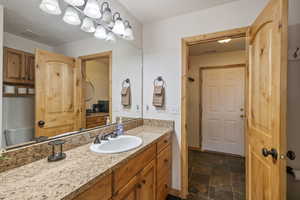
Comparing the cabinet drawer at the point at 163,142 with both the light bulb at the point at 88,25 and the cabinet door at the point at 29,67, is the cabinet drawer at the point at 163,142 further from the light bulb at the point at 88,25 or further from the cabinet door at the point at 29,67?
the light bulb at the point at 88,25

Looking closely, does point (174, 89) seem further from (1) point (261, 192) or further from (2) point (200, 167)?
(2) point (200, 167)

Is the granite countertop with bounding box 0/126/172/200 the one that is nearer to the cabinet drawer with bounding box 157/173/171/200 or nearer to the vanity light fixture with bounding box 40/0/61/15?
the cabinet drawer with bounding box 157/173/171/200

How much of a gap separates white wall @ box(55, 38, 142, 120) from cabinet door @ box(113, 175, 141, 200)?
0.88 m

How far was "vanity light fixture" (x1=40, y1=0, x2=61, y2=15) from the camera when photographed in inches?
40.7

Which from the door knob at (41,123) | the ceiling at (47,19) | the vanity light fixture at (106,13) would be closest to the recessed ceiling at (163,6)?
the ceiling at (47,19)

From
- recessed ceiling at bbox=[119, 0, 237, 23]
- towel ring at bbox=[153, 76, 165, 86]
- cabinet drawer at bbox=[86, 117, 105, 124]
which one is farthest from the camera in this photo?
towel ring at bbox=[153, 76, 165, 86]

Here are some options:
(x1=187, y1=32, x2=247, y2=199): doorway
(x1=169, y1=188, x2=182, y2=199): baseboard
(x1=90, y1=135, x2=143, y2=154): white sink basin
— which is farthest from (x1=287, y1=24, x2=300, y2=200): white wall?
(x1=90, y1=135, x2=143, y2=154): white sink basin

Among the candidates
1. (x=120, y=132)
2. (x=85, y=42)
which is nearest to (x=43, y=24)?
(x=85, y=42)

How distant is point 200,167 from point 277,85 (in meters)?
2.17

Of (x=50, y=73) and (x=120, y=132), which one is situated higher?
(x=50, y=73)

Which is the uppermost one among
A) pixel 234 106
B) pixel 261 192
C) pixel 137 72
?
pixel 137 72

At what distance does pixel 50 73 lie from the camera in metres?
1.14

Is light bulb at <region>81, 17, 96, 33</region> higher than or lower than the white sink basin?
higher

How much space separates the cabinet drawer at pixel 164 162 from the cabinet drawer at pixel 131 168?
0.21 metres
